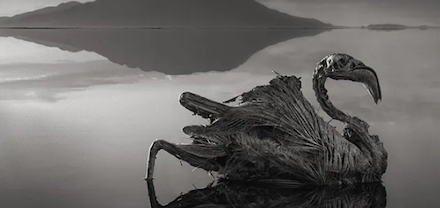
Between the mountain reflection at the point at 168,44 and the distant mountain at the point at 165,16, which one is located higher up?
the distant mountain at the point at 165,16

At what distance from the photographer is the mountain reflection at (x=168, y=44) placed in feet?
22.6

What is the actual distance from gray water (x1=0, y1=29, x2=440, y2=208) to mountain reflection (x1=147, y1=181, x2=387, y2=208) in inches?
1.7

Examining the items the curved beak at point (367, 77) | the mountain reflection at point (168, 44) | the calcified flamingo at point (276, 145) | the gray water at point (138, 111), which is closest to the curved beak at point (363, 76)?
the curved beak at point (367, 77)

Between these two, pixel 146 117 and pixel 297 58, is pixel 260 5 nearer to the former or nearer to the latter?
pixel 297 58

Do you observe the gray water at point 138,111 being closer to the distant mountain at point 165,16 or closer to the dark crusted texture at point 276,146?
the dark crusted texture at point 276,146

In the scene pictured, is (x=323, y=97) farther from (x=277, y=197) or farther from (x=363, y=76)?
(x=277, y=197)

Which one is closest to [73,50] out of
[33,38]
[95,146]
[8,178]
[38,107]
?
[33,38]

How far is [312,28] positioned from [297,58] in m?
5.01

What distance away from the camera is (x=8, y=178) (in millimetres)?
3084

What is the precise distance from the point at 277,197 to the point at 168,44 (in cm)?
→ 614

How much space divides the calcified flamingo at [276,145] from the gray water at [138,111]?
95 mm

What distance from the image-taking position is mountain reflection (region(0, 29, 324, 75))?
6875 mm

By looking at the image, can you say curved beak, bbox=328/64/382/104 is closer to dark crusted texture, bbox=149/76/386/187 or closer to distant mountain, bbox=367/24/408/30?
dark crusted texture, bbox=149/76/386/187

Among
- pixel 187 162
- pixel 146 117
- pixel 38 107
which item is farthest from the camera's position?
pixel 38 107
